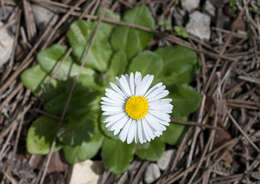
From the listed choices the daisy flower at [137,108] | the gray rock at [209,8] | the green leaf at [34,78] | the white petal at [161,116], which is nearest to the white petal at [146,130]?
the daisy flower at [137,108]

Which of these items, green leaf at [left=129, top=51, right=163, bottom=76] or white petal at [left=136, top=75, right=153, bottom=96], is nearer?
white petal at [left=136, top=75, right=153, bottom=96]

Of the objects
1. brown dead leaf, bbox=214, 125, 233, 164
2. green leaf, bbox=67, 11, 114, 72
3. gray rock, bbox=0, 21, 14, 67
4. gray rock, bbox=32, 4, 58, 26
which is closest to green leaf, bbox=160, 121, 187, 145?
brown dead leaf, bbox=214, 125, 233, 164

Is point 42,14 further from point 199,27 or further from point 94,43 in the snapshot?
point 199,27

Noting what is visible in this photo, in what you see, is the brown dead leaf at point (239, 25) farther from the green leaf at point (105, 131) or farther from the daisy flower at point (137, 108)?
the green leaf at point (105, 131)

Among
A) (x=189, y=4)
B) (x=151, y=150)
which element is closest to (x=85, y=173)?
(x=151, y=150)

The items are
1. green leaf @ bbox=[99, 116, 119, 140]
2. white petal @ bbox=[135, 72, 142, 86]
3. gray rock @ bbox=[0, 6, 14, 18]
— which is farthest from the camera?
gray rock @ bbox=[0, 6, 14, 18]

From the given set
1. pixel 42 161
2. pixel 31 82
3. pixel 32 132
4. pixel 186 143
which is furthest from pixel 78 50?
pixel 186 143

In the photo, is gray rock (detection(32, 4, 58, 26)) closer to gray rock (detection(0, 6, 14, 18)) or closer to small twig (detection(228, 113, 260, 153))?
gray rock (detection(0, 6, 14, 18))

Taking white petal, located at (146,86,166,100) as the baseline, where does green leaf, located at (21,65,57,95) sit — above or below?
above
